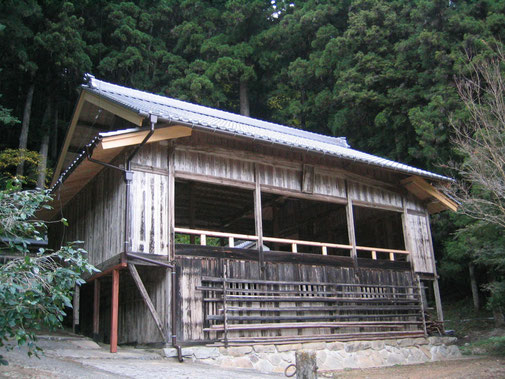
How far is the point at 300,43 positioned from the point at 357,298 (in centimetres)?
2081

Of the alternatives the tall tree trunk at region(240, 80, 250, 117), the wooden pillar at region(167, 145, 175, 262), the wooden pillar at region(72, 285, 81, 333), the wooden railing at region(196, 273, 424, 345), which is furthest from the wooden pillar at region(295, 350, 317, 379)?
the tall tree trunk at region(240, 80, 250, 117)

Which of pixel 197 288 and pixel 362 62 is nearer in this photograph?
pixel 197 288

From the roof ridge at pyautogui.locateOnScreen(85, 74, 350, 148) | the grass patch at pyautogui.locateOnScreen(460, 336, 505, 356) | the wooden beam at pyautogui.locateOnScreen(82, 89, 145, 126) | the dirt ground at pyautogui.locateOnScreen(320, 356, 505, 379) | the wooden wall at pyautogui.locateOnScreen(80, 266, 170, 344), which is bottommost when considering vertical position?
the dirt ground at pyautogui.locateOnScreen(320, 356, 505, 379)

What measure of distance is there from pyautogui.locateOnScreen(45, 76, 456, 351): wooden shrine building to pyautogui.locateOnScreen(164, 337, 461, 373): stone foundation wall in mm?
231

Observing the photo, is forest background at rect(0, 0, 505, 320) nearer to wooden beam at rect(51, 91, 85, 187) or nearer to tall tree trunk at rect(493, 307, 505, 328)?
tall tree trunk at rect(493, 307, 505, 328)

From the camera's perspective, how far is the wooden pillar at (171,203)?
10.6m

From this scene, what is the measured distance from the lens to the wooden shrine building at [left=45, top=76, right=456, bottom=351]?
10.5 m

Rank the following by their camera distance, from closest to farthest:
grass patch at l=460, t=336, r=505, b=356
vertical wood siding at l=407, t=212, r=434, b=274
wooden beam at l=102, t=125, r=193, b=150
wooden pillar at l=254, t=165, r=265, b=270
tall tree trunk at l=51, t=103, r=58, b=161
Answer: wooden beam at l=102, t=125, r=193, b=150 < wooden pillar at l=254, t=165, r=265, b=270 < grass patch at l=460, t=336, r=505, b=356 < vertical wood siding at l=407, t=212, r=434, b=274 < tall tree trunk at l=51, t=103, r=58, b=161

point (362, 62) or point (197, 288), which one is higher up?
point (362, 62)

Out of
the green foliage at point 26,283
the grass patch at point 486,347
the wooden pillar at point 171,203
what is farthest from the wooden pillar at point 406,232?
the green foliage at point 26,283

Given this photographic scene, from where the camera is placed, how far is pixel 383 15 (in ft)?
83.0

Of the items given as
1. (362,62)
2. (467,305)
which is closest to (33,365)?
(467,305)

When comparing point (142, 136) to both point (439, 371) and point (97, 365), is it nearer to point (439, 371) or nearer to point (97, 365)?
point (97, 365)

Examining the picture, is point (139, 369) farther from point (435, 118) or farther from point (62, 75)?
point (62, 75)
